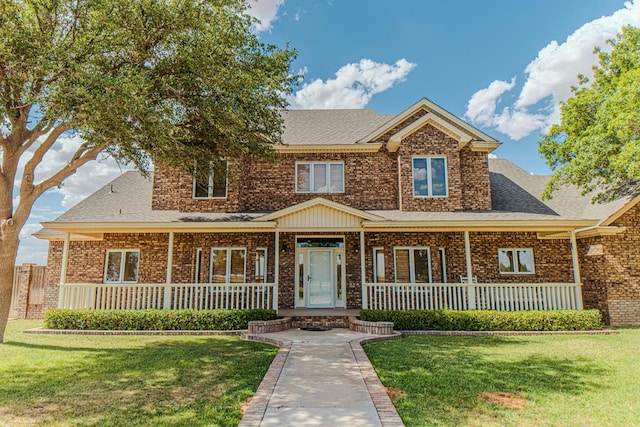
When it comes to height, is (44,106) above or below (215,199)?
above

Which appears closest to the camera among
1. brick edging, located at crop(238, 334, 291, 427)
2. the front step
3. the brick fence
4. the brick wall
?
brick edging, located at crop(238, 334, 291, 427)

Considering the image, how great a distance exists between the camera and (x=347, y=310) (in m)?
14.2

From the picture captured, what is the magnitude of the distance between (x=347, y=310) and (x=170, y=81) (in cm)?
1005

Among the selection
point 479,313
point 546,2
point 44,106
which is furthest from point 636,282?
point 44,106

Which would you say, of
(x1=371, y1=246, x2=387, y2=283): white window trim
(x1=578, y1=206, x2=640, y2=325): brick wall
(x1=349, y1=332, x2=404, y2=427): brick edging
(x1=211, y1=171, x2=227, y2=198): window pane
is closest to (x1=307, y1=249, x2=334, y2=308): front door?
(x1=371, y1=246, x2=387, y2=283): white window trim

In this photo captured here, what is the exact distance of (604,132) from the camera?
13.2m

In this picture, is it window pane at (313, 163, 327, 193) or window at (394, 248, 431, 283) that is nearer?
window at (394, 248, 431, 283)

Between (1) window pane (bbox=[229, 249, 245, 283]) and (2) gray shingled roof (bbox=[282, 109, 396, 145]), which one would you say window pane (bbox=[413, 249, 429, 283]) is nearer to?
(2) gray shingled roof (bbox=[282, 109, 396, 145])

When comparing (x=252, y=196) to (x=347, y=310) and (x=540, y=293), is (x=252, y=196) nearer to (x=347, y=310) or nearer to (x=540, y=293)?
(x=347, y=310)

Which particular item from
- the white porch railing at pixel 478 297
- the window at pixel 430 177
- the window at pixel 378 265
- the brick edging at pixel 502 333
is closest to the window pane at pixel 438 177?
the window at pixel 430 177

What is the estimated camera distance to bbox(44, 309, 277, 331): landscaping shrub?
12.0 metres

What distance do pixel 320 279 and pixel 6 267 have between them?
396 inches

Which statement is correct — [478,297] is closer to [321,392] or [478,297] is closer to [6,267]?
[321,392]

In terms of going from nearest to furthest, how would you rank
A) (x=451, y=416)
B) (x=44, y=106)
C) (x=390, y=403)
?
(x=451, y=416)
(x=390, y=403)
(x=44, y=106)
